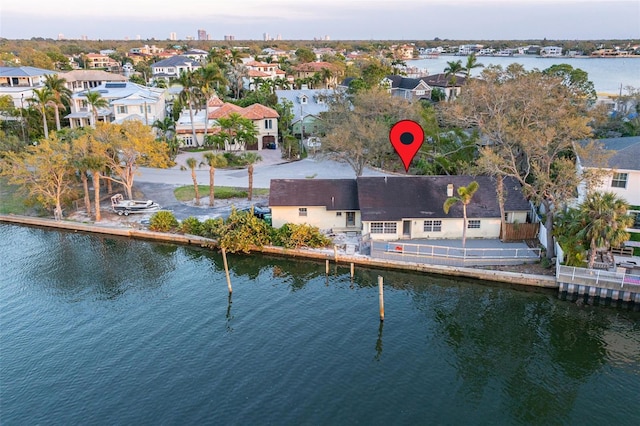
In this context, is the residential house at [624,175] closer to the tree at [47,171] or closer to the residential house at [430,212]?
the residential house at [430,212]

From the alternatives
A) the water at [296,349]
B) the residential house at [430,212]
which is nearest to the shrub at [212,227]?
the water at [296,349]

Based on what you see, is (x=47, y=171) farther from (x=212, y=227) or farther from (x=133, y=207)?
(x=212, y=227)

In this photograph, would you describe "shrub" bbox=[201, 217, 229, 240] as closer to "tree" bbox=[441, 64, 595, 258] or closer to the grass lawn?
the grass lawn

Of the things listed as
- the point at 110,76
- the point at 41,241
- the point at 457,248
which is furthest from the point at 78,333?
the point at 110,76

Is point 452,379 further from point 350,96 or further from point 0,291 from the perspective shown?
point 350,96

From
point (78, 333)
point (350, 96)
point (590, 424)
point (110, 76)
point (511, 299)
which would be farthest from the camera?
point (110, 76)

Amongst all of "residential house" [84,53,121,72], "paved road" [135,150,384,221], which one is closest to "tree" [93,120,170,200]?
"paved road" [135,150,384,221]

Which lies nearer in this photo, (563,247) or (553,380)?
(553,380)

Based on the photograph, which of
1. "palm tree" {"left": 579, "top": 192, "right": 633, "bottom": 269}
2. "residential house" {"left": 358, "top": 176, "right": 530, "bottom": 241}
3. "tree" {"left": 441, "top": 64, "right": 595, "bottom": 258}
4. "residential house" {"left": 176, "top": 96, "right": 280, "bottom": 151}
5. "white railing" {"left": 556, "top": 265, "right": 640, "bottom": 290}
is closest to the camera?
"palm tree" {"left": 579, "top": 192, "right": 633, "bottom": 269}

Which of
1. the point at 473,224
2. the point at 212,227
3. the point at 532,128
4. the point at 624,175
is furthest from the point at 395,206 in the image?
the point at 624,175
